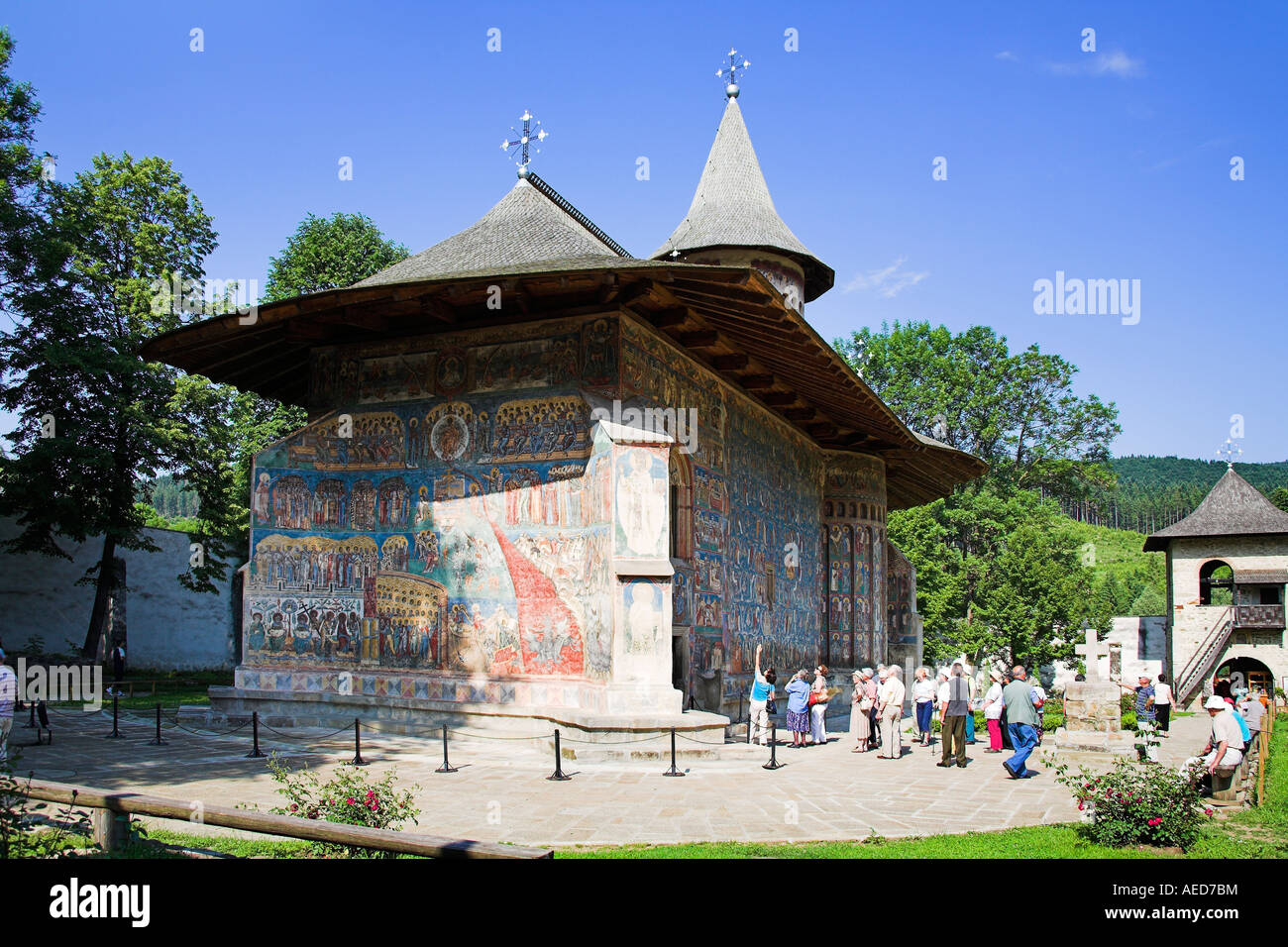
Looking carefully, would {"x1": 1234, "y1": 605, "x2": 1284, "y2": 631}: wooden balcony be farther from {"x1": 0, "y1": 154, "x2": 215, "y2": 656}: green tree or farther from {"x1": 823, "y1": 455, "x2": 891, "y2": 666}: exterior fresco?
{"x1": 0, "y1": 154, "x2": 215, "y2": 656}: green tree

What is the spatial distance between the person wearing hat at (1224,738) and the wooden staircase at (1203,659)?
3093 centimetres

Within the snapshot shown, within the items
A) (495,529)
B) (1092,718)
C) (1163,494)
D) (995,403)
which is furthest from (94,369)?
(1163,494)

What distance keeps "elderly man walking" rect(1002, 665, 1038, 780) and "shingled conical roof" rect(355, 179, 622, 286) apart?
796 centimetres

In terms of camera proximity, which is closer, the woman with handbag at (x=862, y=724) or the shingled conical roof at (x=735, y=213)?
the woman with handbag at (x=862, y=724)

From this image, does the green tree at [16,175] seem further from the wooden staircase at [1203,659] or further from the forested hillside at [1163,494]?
the forested hillside at [1163,494]

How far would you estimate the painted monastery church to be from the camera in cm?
1250

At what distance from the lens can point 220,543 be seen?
2777 centimetres

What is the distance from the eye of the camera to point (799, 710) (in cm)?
1463

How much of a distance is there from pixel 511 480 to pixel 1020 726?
706 cm

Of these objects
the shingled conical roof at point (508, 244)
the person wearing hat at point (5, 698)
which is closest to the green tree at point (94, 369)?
the shingled conical roof at point (508, 244)

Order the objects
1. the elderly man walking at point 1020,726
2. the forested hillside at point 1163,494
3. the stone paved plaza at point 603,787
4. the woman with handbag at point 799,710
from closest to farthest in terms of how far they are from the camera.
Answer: the stone paved plaza at point 603,787 → the elderly man walking at point 1020,726 → the woman with handbag at point 799,710 → the forested hillside at point 1163,494

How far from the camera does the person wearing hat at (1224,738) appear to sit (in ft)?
31.1

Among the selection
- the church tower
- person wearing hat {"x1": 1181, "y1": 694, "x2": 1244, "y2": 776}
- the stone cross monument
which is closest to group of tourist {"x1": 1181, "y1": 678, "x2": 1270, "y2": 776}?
person wearing hat {"x1": 1181, "y1": 694, "x2": 1244, "y2": 776}
